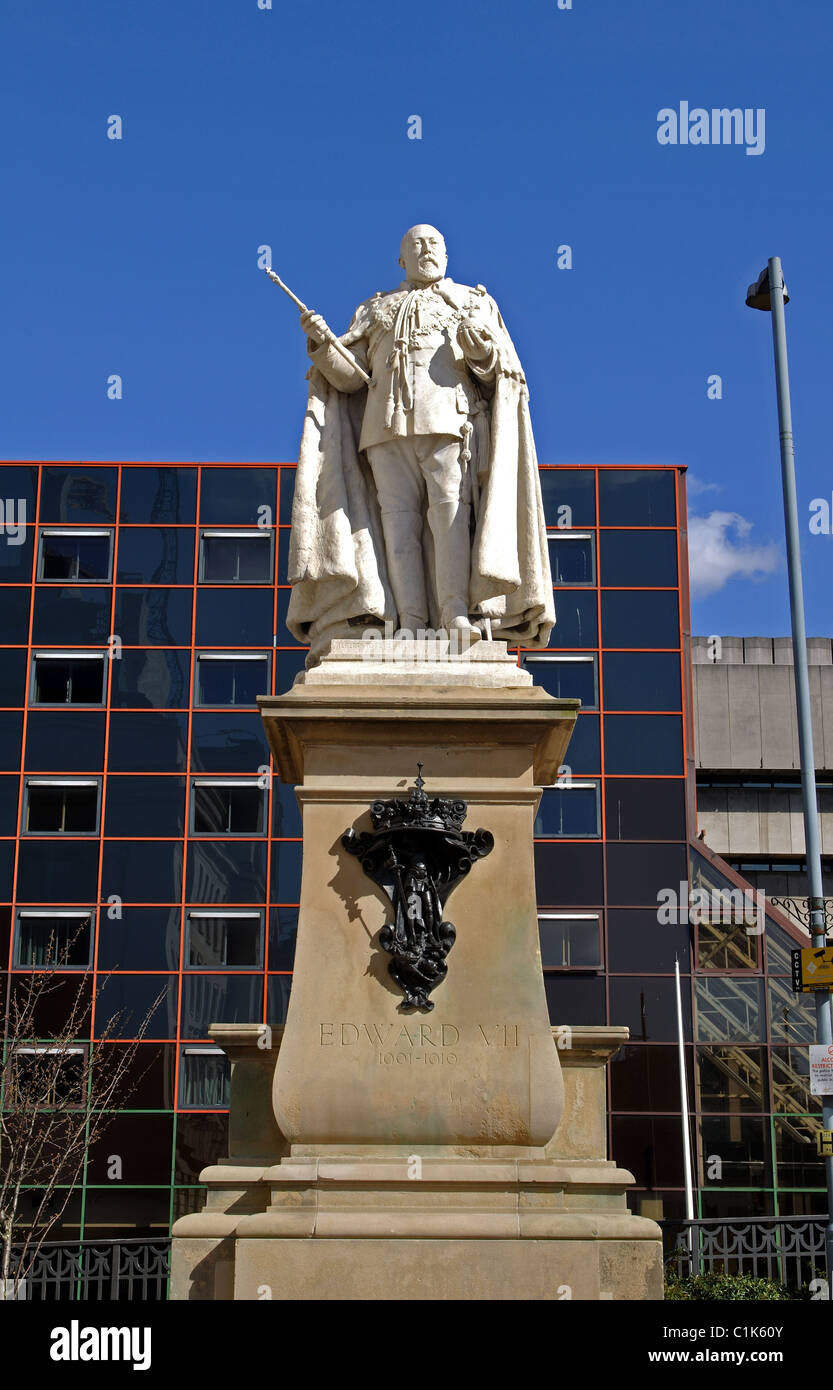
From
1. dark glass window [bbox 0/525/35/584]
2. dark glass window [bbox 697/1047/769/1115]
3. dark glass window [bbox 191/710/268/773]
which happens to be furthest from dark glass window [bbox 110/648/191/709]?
dark glass window [bbox 697/1047/769/1115]

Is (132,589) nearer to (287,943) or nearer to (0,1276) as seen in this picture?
(287,943)

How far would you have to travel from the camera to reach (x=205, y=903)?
142 ft

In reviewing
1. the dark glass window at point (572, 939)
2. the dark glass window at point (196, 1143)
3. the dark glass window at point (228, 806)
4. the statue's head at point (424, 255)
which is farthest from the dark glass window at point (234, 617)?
the statue's head at point (424, 255)

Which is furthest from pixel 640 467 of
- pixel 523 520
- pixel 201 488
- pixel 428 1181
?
pixel 428 1181

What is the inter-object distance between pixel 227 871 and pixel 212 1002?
11.1ft

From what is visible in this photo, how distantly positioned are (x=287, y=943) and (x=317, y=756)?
1294 inches

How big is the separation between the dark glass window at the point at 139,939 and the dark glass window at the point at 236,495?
425 inches

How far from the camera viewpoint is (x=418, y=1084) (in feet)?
33.3

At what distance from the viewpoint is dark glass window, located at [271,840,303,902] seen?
43.4 m

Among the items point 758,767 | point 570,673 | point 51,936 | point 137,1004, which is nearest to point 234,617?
point 570,673

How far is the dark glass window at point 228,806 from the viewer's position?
1737 inches

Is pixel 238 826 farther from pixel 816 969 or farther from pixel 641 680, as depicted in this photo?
pixel 816 969

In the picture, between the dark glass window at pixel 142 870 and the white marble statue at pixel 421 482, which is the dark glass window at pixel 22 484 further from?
the white marble statue at pixel 421 482

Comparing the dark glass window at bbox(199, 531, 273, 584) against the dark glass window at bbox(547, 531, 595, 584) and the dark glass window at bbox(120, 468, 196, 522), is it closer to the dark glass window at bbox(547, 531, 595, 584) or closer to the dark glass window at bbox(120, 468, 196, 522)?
the dark glass window at bbox(120, 468, 196, 522)
